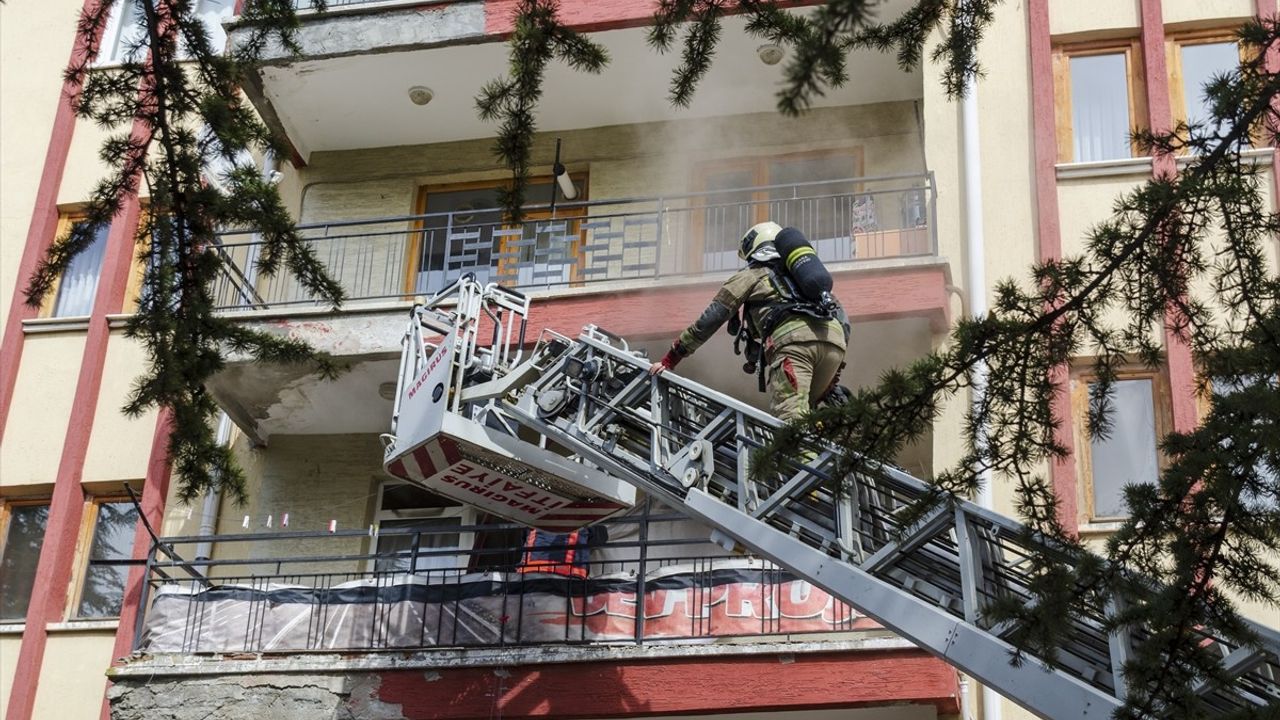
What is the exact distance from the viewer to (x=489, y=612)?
1188 cm

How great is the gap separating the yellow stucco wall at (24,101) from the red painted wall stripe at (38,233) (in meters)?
0.13

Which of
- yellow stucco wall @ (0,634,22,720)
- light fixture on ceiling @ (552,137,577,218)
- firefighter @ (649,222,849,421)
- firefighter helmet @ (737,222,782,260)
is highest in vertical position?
light fixture on ceiling @ (552,137,577,218)

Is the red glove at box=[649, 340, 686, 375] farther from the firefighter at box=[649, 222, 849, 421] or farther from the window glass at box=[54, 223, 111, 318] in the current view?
the window glass at box=[54, 223, 111, 318]

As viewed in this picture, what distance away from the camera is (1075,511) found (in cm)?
1173

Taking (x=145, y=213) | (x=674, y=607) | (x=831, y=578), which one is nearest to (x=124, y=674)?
(x=674, y=607)

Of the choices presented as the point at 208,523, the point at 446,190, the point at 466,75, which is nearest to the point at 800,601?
the point at 208,523

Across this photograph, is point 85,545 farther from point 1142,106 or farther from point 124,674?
point 1142,106

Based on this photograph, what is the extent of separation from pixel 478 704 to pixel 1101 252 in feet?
21.0

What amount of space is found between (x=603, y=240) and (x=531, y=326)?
5.50 feet

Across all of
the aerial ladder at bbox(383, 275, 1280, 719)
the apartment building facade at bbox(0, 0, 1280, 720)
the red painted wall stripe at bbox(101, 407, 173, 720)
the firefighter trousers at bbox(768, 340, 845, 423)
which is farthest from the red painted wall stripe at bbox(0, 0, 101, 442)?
the firefighter trousers at bbox(768, 340, 845, 423)

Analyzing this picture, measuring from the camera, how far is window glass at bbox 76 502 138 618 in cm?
1401

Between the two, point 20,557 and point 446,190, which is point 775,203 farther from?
point 20,557

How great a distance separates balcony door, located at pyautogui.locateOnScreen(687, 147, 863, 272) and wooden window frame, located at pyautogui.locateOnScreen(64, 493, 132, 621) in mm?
5528

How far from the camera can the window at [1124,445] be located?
1217cm
